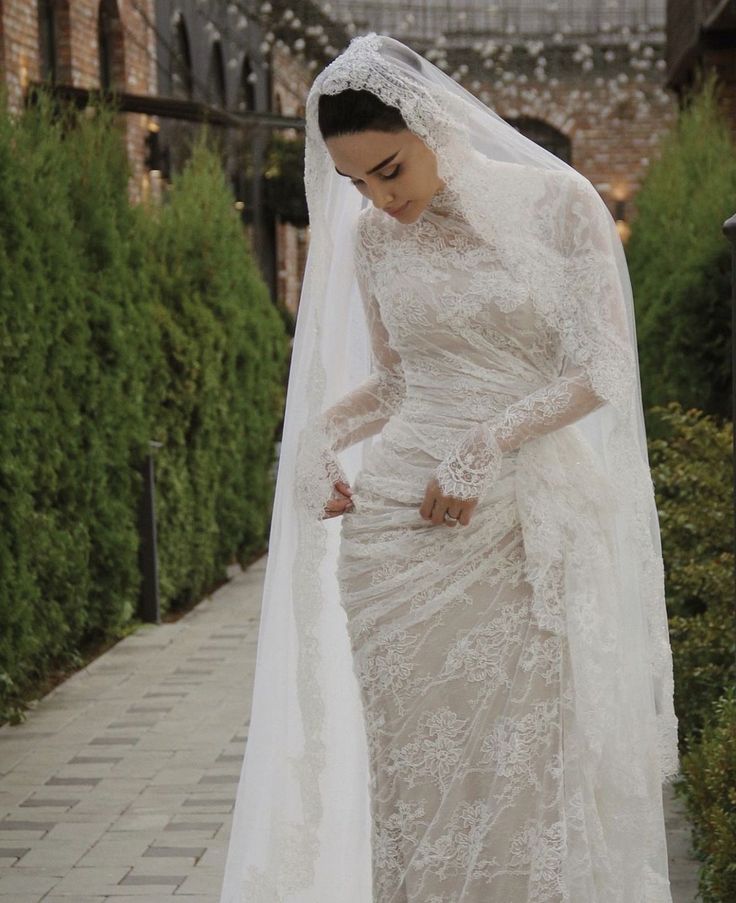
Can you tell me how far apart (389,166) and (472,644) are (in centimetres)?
92

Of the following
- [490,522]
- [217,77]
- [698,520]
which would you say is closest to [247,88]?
[217,77]

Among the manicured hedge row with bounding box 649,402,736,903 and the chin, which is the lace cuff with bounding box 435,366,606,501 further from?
the manicured hedge row with bounding box 649,402,736,903

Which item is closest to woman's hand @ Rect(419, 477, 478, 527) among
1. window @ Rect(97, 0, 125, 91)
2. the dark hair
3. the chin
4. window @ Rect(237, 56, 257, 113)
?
the chin

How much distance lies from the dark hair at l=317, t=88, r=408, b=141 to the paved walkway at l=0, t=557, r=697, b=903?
2.26 m

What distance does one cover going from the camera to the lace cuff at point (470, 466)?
282 centimetres

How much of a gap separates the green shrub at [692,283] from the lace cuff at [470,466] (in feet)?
16.7

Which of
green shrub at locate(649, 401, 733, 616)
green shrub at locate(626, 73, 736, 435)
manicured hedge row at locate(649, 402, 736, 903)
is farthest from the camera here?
green shrub at locate(626, 73, 736, 435)

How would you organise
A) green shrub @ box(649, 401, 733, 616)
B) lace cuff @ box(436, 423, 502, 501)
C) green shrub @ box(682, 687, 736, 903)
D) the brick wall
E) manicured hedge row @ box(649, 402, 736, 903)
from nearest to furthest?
lace cuff @ box(436, 423, 502, 501)
green shrub @ box(682, 687, 736, 903)
manicured hedge row @ box(649, 402, 736, 903)
green shrub @ box(649, 401, 733, 616)
the brick wall

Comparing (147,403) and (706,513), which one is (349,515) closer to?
(706,513)

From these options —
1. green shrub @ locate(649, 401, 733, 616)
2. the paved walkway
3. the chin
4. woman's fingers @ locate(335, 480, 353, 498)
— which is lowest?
the paved walkway

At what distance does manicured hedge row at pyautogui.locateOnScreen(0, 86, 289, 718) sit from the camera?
6387 millimetres

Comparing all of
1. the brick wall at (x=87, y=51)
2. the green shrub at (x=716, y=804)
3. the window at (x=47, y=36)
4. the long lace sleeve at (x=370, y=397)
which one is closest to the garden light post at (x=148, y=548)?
the brick wall at (x=87, y=51)

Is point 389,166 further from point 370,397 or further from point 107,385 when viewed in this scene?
point 107,385

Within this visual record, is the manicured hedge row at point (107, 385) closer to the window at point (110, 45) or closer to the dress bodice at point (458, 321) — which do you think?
the dress bodice at point (458, 321)
